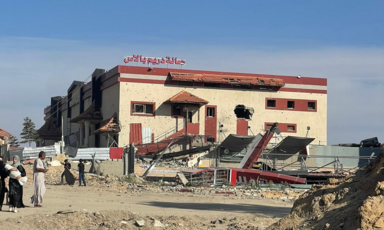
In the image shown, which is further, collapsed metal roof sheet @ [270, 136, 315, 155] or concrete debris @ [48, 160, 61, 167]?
collapsed metal roof sheet @ [270, 136, 315, 155]

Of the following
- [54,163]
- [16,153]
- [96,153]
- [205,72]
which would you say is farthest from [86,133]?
[54,163]

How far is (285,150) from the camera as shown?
50.0 metres

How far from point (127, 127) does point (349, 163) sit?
20.0 m

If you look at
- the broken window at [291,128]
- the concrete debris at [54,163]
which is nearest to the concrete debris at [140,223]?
the concrete debris at [54,163]

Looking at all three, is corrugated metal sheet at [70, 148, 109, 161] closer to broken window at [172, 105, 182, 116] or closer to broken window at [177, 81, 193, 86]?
broken window at [172, 105, 182, 116]

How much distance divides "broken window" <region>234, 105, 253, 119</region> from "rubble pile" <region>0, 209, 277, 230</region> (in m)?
40.8

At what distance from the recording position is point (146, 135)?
54.8m

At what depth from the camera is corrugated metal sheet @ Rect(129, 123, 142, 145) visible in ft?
178

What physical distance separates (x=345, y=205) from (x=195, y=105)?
44949 mm

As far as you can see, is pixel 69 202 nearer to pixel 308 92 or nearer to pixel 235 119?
pixel 235 119

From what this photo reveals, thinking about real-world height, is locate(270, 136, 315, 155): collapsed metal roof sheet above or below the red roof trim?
below

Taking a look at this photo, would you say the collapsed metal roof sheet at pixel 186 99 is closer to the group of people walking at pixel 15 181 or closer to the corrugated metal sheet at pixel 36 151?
the corrugated metal sheet at pixel 36 151

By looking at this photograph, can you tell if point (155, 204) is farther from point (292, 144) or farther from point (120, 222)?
point (292, 144)

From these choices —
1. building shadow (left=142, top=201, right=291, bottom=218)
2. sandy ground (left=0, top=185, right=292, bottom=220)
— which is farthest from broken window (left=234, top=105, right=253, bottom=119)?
building shadow (left=142, top=201, right=291, bottom=218)
